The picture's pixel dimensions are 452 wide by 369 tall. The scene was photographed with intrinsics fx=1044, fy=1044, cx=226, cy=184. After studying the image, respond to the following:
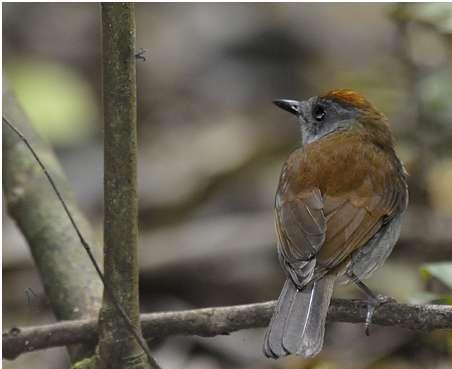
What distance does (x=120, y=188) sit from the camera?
3.67 m

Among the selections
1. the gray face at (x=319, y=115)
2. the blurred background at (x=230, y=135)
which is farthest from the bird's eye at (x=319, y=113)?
the blurred background at (x=230, y=135)

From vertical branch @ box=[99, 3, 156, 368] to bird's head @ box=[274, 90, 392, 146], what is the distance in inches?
57.2

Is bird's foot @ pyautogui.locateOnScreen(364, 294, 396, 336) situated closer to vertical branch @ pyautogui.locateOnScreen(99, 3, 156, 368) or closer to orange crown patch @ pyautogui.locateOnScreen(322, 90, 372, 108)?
vertical branch @ pyautogui.locateOnScreen(99, 3, 156, 368)

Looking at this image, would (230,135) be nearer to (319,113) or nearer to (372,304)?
(319,113)

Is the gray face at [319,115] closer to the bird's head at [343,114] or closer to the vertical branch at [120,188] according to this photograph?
the bird's head at [343,114]

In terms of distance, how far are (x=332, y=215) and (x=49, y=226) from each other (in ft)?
4.38

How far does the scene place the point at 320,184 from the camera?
14.4 feet

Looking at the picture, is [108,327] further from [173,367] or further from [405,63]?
[405,63]

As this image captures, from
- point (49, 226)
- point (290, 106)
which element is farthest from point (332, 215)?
point (49, 226)

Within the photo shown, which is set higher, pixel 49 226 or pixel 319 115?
pixel 319 115

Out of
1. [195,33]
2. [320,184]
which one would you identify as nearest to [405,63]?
[320,184]

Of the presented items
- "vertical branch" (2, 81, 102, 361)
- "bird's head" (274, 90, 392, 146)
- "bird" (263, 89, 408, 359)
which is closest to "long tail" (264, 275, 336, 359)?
"bird" (263, 89, 408, 359)

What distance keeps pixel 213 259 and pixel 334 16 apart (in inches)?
176

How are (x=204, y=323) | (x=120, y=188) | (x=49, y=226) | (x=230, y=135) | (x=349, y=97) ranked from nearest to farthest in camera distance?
(x=120, y=188) → (x=204, y=323) → (x=49, y=226) → (x=349, y=97) → (x=230, y=135)
